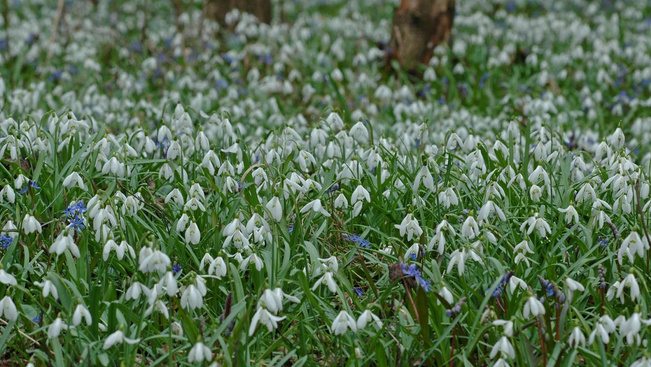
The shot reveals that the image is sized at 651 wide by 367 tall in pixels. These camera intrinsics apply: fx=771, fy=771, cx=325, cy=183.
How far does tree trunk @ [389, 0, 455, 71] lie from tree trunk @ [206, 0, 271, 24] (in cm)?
249

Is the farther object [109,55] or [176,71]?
[109,55]

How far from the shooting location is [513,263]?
3.25 m

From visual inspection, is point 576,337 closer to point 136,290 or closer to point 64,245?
point 136,290

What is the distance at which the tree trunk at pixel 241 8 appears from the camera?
10.1 m

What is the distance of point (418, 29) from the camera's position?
27.0 feet

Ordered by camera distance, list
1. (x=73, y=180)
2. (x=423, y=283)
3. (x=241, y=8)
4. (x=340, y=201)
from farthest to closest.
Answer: (x=241, y=8)
(x=340, y=201)
(x=73, y=180)
(x=423, y=283)

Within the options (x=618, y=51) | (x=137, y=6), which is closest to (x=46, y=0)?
(x=137, y=6)

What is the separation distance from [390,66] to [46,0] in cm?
773

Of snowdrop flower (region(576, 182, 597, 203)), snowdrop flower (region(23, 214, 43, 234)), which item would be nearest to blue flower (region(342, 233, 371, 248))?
snowdrop flower (region(576, 182, 597, 203))

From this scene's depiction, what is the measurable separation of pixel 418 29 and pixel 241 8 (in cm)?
287

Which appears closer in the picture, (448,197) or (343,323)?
(343,323)

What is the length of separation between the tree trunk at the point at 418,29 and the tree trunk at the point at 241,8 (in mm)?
2487

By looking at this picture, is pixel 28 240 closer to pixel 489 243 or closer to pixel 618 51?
pixel 489 243

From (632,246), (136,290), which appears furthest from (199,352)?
(632,246)
